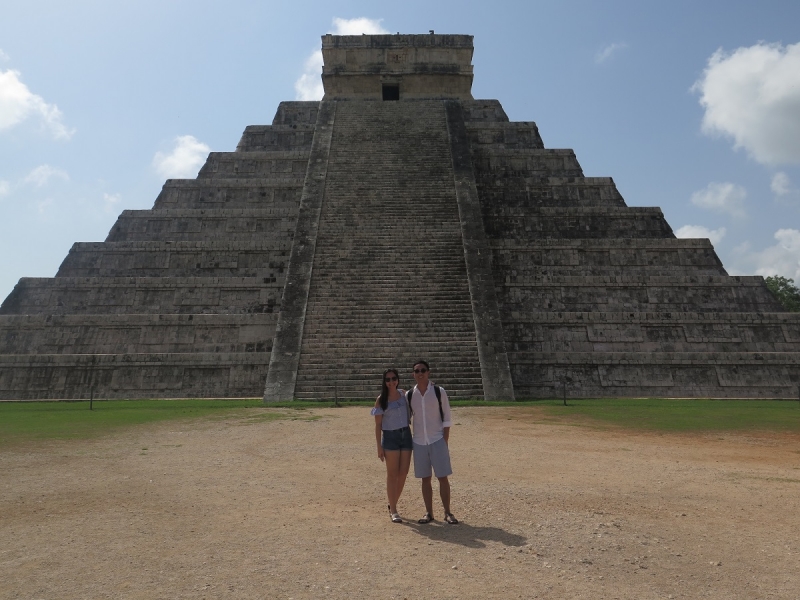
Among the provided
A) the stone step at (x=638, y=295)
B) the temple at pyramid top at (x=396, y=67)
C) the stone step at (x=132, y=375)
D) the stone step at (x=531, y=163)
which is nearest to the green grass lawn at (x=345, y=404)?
the stone step at (x=132, y=375)

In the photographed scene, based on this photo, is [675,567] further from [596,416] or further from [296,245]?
[296,245]

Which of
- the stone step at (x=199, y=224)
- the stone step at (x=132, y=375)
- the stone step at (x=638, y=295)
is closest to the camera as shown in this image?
the stone step at (x=132, y=375)

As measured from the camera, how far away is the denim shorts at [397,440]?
16.5ft

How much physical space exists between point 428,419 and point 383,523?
39.1 inches

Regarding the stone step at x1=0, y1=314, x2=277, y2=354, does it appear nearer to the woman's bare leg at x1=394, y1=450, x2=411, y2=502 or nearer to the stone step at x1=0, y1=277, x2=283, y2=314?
the stone step at x1=0, y1=277, x2=283, y2=314

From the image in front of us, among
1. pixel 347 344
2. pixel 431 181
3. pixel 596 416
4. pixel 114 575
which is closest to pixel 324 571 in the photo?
pixel 114 575

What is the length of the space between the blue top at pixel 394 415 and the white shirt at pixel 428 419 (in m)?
0.11

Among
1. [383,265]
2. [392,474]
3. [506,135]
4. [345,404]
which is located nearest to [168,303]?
[383,265]

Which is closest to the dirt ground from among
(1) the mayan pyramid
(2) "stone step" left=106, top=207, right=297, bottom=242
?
(1) the mayan pyramid

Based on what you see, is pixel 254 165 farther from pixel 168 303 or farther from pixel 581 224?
pixel 581 224

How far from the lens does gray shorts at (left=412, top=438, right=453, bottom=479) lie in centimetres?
490

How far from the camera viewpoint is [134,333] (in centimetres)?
1677

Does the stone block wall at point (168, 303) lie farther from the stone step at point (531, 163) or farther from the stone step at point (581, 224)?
the stone step at point (531, 163)

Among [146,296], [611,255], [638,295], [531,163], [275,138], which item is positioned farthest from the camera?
[275,138]
